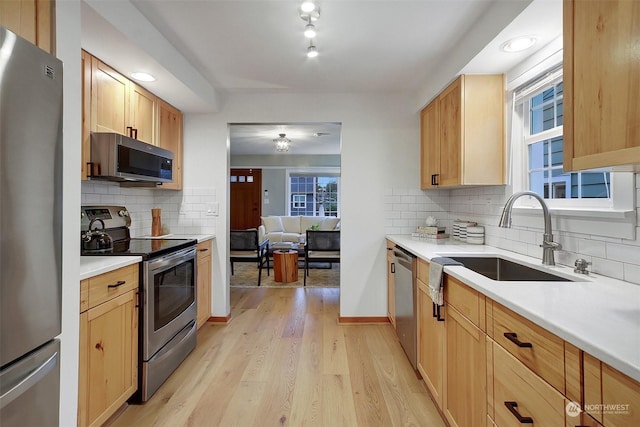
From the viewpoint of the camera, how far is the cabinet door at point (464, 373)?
1.29 m

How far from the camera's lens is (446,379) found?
66.6 inches

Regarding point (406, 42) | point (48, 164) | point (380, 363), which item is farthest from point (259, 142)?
point (48, 164)

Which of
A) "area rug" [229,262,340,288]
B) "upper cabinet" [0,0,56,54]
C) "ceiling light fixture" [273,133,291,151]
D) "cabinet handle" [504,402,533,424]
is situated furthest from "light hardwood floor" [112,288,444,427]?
"ceiling light fixture" [273,133,291,151]

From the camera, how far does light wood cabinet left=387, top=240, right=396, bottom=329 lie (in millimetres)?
2984

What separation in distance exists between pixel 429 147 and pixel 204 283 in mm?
2531

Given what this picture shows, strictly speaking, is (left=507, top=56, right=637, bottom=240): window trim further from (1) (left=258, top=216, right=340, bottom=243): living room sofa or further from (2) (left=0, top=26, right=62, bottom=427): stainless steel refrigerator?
(1) (left=258, top=216, right=340, bottom=243): living room sofa

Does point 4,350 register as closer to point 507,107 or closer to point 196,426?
point 196,426

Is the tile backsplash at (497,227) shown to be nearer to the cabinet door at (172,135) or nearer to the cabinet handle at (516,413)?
the cabinet handle at (516,413)

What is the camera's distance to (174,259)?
7.46 ft

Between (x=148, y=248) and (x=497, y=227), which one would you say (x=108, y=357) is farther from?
(x=497, y=227)

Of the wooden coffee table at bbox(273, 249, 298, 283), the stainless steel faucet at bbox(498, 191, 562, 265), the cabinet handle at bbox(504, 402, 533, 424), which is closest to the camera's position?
the cabinet handle at bbox(504, 402, 533, 424)

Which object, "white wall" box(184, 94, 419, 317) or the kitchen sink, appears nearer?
the kitchen sink

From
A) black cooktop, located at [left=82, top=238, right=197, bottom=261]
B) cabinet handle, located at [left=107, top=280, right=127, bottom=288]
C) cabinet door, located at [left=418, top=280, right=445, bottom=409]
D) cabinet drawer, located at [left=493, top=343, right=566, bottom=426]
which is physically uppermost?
black cooktop, located at [left=82, top=238, right=197, bottom=261]

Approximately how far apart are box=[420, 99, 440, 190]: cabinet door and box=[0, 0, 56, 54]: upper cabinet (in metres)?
2.57
